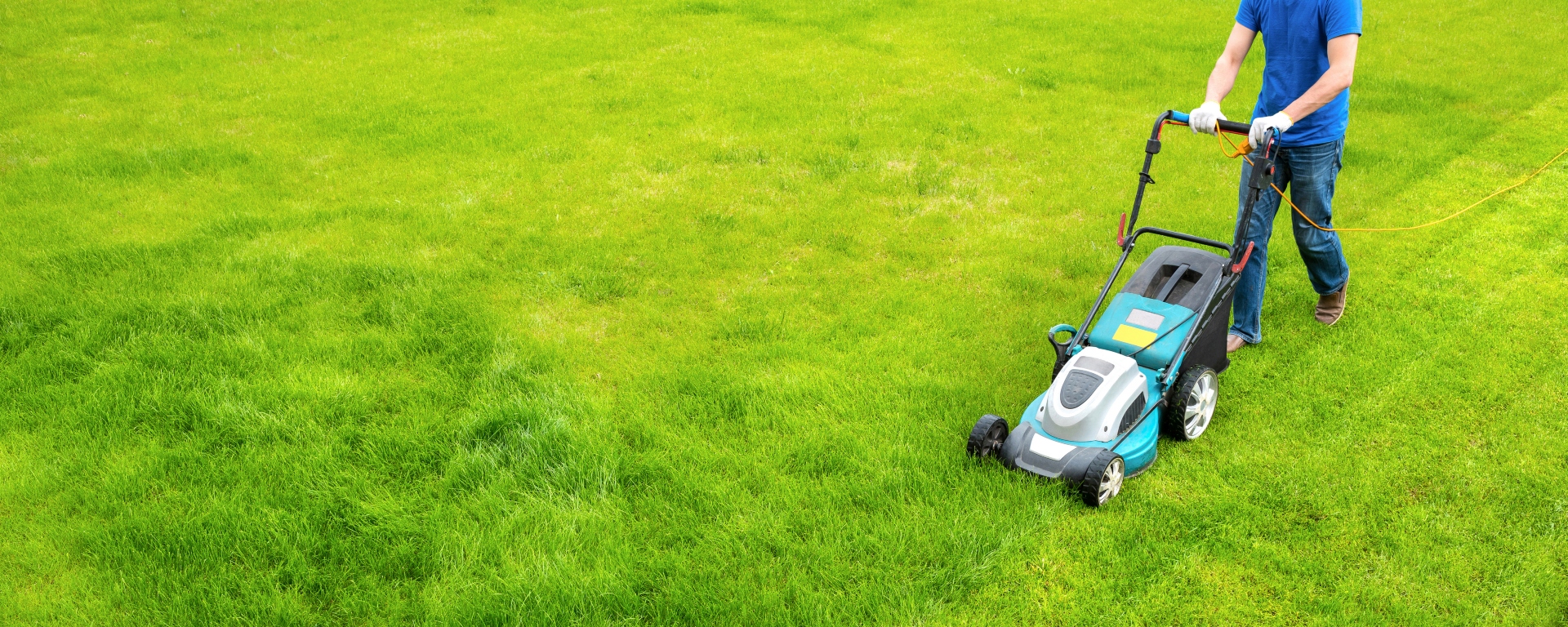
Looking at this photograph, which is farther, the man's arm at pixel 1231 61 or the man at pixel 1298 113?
the man's arm at pixel 1231 61

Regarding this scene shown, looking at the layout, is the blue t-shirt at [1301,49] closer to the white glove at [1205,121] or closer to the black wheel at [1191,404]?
the white glove at [1205,121]

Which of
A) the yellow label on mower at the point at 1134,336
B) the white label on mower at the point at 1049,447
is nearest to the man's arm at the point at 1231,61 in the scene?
the yellow label on mower at the point at 1134,336

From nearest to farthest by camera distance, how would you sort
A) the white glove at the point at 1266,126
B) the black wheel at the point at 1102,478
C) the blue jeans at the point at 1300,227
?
1. the black wheel at the point at 1102,478
2. the white glove at the point at 1266,126
3. the blue jeans at the point at 1300,227

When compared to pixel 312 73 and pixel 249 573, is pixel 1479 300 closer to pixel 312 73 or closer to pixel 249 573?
Result: pixel 249 573

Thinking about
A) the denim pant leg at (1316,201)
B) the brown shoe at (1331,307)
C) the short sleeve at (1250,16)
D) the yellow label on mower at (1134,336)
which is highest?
the short sleeve at (1250,16)

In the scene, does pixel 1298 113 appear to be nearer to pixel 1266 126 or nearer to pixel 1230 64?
pixel 1266 126

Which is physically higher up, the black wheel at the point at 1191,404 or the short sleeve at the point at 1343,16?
the short sleeve at the point at 1343,16

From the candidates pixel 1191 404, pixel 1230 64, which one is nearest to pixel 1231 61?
pixel 1230 64

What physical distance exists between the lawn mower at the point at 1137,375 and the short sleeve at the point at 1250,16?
2.13 feet

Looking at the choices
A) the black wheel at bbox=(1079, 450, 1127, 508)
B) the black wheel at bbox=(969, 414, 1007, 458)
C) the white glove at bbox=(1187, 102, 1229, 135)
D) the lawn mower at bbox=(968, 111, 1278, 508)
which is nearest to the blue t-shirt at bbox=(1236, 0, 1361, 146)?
the lawn mower at bbox=(968, 111, 1278, 508)

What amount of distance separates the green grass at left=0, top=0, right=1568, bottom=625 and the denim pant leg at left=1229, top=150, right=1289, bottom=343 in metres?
0.19

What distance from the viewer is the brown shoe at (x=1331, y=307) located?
5.13 meters

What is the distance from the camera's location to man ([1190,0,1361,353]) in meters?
4.02

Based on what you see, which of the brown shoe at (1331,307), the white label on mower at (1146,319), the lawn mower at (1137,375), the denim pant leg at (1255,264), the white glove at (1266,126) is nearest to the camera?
the lawn mower at (1137,375)
